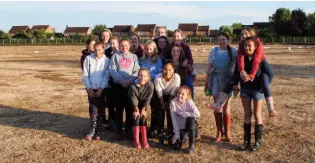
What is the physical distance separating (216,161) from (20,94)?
7.01 metres

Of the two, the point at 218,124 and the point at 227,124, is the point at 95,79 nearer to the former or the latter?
the point at 218,124

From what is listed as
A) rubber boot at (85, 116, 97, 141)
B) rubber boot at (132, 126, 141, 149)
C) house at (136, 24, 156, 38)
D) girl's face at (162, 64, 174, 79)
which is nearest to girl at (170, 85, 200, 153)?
girl's face at (162, 64, 174, 79)

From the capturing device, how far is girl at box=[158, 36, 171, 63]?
18.4ft

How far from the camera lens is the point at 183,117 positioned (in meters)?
5.18

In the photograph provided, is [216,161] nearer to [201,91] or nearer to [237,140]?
[237,140]

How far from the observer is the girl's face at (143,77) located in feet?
16.9

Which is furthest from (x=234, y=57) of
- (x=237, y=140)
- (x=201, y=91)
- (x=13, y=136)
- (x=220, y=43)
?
(x=201, y=91)

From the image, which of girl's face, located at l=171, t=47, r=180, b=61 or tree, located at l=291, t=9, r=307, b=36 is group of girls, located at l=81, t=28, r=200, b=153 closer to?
girl's face, located at l=171, t=47, r=180, b=61

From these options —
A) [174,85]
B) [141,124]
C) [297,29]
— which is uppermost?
[297,29]

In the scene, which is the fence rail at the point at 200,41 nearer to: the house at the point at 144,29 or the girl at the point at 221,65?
the girl at the point at 221,65

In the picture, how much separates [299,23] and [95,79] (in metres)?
55.4

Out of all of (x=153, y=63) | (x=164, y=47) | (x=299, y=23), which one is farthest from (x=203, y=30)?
(x=153, y=63)

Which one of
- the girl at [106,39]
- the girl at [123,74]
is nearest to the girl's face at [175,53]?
the girl at [123,74]

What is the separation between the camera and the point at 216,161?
4.70m
